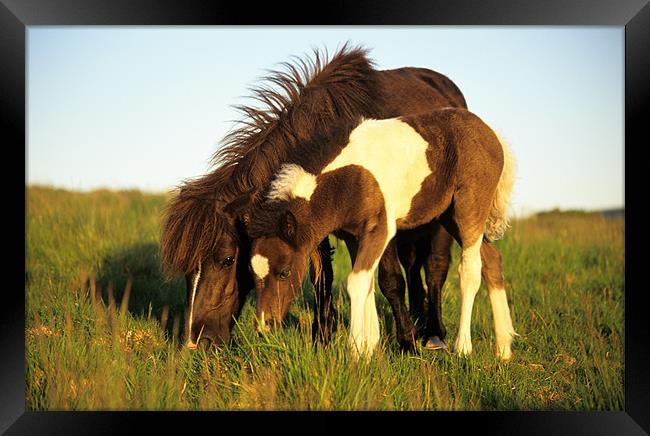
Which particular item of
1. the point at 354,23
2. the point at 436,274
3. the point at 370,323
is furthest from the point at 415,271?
the point at 354,23

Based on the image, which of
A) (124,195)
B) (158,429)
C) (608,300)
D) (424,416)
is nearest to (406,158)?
(424,416)

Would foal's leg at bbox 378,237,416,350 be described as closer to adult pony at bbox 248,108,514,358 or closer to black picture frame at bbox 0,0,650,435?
adult pony at bbox 248,108,514,358

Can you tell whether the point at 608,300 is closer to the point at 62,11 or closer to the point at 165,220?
the point at 165,220

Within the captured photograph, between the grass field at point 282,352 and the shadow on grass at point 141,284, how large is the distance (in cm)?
2

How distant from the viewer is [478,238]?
223 inches

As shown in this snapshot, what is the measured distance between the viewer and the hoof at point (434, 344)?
610 cm

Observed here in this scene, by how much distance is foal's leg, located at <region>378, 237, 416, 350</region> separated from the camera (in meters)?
5.83

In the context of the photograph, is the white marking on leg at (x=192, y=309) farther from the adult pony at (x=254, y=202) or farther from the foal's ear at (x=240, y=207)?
the foal's ear at (x=240, y=207)

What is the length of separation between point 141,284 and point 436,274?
10.8ft

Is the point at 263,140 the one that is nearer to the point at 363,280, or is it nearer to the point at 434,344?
the point at 363,280

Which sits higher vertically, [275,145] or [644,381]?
[275,145]

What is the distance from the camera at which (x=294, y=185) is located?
16.4ft

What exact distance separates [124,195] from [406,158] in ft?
26.2

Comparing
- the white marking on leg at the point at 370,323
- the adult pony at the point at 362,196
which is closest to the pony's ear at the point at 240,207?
the adult pony at the point at 362,196
